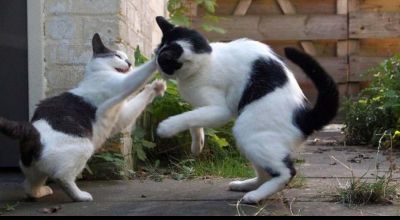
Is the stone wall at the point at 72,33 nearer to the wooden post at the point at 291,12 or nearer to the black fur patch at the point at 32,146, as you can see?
the black fur patch at the point at 32,146

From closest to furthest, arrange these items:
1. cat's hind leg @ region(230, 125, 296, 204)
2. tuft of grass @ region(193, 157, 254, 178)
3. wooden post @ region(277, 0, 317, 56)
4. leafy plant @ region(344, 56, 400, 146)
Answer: cat's hind leg @ region(230, 125, 296, 204) < tuft of grass @ region(193, 157, 254, 178) < leafy plant @ region(344, 56, 400, 146) < wooden post @ region(277, 0, 317, 56)

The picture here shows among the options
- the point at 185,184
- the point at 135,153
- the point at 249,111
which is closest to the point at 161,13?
the point at 135,153

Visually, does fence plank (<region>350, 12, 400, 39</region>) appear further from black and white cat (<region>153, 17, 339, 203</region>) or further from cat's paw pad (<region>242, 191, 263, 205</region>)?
cat's paw pad (<region>242, 191, 263, 205</region>)

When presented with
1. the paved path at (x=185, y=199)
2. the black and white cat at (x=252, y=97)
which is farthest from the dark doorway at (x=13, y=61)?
the black and white cat at (x=252, y=97)

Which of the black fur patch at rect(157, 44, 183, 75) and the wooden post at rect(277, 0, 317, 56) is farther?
the wooden post at rect(277, 0, 317, 56)

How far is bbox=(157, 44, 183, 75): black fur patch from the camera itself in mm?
2957

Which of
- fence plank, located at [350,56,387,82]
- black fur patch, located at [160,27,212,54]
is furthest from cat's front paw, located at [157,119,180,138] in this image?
fence plank, located at [350,56,387,82]

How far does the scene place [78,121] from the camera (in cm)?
320

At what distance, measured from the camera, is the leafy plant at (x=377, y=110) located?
590cm

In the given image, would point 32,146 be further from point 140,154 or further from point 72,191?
point 140,154

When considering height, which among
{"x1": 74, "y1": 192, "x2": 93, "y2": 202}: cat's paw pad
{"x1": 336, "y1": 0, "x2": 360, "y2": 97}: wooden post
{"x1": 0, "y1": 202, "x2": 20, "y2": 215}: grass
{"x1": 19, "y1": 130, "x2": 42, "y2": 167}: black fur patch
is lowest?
{"x1": 0, "y1": 202, "x2": 20, "y2": 215}: grass

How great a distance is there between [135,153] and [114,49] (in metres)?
0.87
